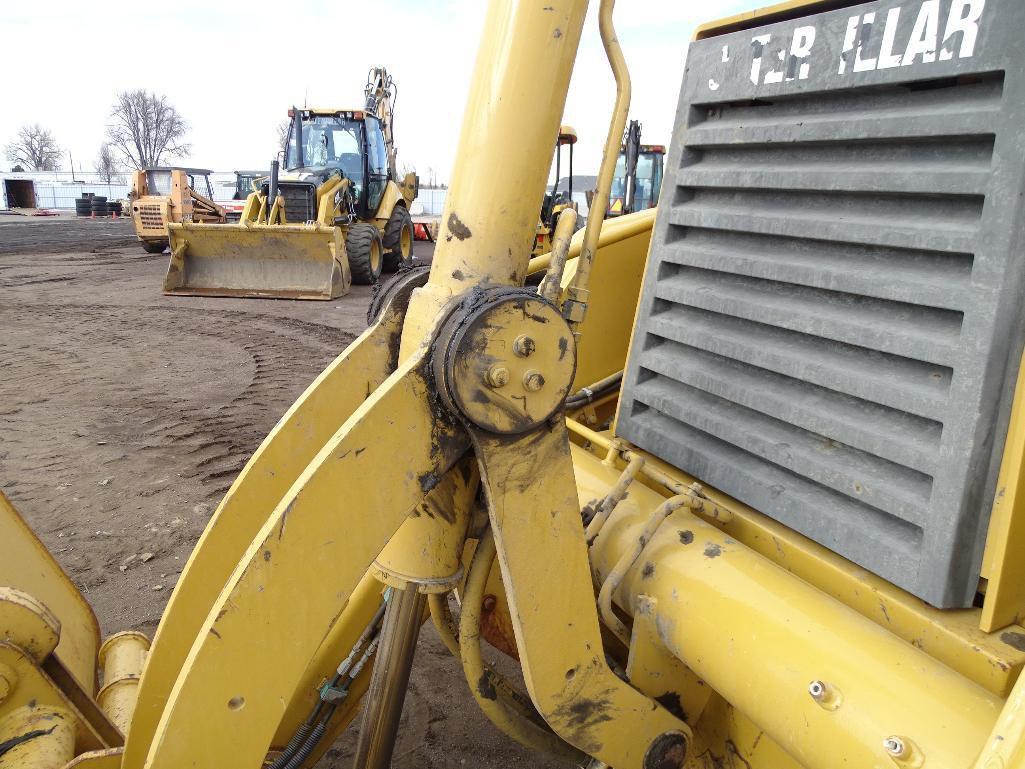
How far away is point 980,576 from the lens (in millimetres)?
1208

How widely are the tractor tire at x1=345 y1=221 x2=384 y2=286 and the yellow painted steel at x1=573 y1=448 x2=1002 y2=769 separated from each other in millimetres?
9855

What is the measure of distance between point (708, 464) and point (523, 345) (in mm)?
703

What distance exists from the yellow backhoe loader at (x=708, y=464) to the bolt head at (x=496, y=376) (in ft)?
0.07

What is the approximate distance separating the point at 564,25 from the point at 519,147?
0.67 ft

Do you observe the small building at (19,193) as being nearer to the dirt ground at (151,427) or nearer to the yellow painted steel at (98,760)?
the dirt ground at (151,427)

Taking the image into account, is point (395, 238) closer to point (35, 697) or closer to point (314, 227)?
point (314, 227)

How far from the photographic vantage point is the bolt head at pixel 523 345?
1.17 metres

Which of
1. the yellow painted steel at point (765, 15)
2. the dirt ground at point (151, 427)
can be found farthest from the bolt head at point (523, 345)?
the dirt ground at point (151, 427)

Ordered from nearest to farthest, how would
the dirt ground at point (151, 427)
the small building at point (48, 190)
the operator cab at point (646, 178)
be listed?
the dirt ground at point (151, 427) < the operator cab at point (646, 178) < the small building at point (48, 190)

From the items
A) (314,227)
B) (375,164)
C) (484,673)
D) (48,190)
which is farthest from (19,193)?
(484,673)

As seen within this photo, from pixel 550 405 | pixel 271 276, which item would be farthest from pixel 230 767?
pixel 271 276

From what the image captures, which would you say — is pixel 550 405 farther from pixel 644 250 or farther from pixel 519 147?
pixel 644 250

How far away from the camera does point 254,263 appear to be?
1011cm

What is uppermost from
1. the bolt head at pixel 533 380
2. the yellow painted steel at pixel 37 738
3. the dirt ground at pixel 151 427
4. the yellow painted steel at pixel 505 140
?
the yellow painted steel at pixel 505 140
